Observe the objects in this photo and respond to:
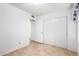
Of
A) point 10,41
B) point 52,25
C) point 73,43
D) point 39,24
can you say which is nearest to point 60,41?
point 73,43

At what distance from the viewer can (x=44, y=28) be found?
11.5 ft

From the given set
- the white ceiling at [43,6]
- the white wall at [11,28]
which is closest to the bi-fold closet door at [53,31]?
the white ceiling at [43,6]

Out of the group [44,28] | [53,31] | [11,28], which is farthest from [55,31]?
[11,28]

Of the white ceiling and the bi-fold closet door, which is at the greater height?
the white ceiling

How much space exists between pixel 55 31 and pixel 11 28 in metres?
1.97

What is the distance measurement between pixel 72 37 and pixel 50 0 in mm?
2113

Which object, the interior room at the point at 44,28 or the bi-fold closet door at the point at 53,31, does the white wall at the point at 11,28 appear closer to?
the interior room at the point at 44,28

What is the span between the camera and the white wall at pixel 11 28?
1.93 metres

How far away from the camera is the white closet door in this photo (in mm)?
2686

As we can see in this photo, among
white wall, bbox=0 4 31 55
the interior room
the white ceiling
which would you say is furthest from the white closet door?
white wall, bbox=0 4 31 55

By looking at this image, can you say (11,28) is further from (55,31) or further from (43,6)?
(55,31)

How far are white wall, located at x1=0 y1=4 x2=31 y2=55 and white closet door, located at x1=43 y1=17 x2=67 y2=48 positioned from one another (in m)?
1.28

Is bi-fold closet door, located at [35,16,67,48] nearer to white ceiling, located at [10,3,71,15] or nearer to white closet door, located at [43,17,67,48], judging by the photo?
white closet door, located at [43,17,67,48]

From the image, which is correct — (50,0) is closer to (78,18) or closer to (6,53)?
(78,18)
